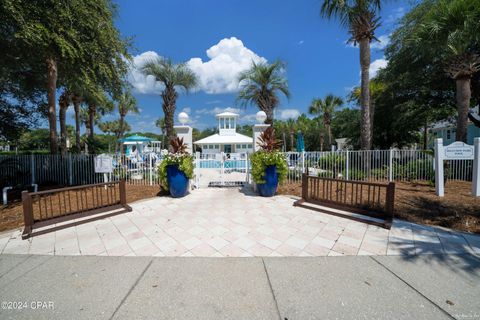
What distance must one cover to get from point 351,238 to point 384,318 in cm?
174

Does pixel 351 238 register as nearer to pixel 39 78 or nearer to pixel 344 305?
pixel 344 305

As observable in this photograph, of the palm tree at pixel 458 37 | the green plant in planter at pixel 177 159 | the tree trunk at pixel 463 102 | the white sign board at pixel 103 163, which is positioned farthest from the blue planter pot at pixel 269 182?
the tree trunk at pixel 463 102

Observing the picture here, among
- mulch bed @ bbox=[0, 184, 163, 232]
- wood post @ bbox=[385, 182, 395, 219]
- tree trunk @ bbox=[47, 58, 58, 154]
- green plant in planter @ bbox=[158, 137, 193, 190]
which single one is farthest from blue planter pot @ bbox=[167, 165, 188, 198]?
tree trunk @ bbox=[47, 58, 58, 154]

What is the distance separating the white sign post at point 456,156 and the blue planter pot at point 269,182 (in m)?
4.94

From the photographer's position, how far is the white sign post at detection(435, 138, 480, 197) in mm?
5719

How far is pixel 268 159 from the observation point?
6.02m

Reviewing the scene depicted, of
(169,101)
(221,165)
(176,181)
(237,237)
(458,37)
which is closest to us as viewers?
(237,237)

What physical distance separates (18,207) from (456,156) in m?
13.1

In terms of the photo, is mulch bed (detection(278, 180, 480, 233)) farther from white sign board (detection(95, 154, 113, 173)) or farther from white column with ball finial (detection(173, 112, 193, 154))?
white sign board (detection(95, 154, 113, 173))

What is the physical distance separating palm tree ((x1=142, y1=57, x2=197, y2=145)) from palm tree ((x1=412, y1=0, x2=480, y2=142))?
12.2 meters

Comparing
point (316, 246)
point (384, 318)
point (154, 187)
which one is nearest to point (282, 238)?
point (316, 246)

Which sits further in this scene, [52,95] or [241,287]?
[52,95]

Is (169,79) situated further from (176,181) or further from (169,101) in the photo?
(176,181)

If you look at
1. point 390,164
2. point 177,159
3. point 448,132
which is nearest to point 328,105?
point 448,132
